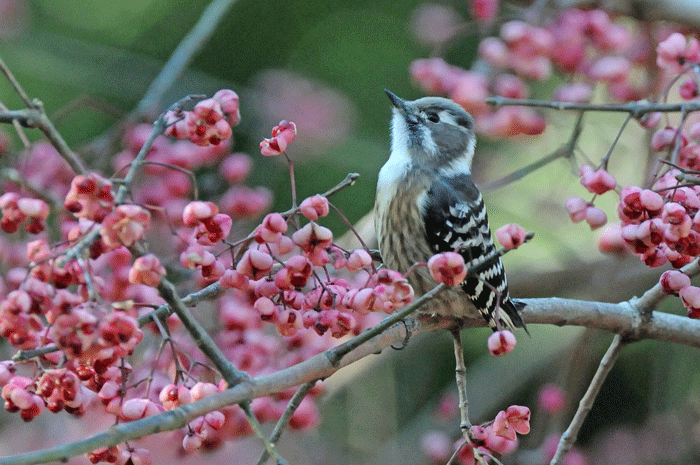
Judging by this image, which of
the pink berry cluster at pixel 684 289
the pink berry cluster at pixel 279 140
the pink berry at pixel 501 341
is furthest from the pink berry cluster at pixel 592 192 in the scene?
the pink berry cluster at pixel 279 140

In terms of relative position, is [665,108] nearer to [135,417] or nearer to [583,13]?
[135,417]

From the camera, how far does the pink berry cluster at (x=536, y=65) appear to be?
350 centimetres

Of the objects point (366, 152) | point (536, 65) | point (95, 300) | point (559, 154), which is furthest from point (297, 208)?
point (366, 152)

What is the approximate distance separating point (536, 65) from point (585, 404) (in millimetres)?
1829

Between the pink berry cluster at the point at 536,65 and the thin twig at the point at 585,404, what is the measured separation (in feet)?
4.93

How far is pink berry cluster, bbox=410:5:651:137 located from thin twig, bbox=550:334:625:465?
59.2 inches

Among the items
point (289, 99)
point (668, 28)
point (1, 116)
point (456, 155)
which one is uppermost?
point (1, 116)

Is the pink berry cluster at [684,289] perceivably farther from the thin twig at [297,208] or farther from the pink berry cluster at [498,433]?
the thin twig at [297,208]

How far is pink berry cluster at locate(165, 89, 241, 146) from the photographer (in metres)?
1.57

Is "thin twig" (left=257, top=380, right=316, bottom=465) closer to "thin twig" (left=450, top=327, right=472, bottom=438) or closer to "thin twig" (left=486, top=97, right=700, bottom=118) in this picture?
"thin twig" (left=450, top=327, right=472, bottom=438)

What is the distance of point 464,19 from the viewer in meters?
5.47

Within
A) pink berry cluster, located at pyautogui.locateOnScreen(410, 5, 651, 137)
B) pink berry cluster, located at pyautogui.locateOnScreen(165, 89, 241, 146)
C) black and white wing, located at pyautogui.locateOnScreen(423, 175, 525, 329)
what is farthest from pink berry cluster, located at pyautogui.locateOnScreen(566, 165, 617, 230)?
pink berry cluster, located at pyautogui.locateOnScreen(410, 5, 651, 137)

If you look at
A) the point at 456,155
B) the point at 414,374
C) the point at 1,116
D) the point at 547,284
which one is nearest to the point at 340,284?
the point at 1,116

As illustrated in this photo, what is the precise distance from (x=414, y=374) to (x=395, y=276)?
3.30 m
